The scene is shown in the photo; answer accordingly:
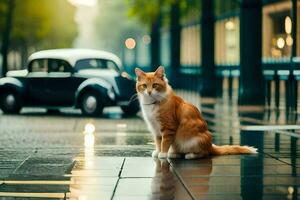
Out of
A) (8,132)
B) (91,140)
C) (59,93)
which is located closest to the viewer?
(91,140)

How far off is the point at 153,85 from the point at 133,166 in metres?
1.17

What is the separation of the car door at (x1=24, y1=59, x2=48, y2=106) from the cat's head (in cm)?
1176

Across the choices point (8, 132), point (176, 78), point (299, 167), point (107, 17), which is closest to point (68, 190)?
point (299, 167)

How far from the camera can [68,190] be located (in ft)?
25.2

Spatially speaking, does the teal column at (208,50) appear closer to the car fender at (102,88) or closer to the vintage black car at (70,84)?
the vintage black car at (70,84)

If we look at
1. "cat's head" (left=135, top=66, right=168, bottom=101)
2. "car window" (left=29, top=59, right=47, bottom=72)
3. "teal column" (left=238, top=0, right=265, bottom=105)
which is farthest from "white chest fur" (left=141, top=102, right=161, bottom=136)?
"teal column" (left=238, top=0, right=265, bottom=105)

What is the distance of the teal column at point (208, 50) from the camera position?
97.3ft

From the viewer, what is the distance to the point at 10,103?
2197 cm

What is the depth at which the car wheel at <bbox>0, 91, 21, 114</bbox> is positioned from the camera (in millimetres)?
21922

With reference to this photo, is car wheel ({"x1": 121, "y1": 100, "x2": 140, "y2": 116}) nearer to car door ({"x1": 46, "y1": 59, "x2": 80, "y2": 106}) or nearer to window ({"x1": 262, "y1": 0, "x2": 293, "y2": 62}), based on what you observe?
A: car door ({"x1": 46, "y1": 59, "x2": 80, "y2": 106})

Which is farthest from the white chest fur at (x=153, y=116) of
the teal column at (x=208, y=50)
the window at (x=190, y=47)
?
the window at (x=190, y=47)

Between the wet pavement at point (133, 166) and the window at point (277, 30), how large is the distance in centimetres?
1356

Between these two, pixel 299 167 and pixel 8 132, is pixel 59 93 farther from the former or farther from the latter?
pixel 299 167

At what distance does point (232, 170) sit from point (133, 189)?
174 centimetres
